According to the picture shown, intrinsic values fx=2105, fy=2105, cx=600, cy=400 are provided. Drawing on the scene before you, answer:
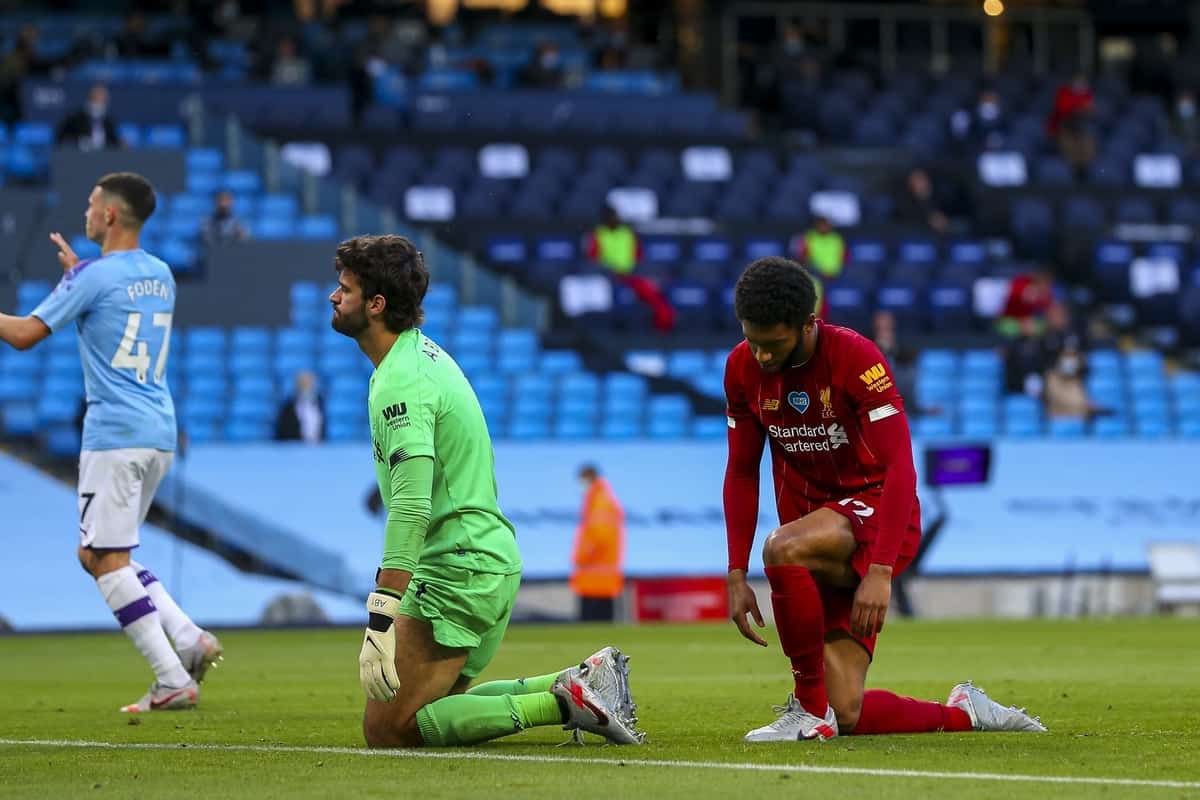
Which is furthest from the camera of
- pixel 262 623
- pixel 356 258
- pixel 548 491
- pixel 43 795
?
pixel 548 491

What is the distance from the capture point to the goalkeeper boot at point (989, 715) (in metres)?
7.81

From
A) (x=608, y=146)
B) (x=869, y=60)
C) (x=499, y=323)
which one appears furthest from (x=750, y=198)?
(x=869, y=60)

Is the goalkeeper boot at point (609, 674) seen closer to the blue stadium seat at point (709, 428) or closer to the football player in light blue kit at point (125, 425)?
the football player in light blue kit at point (125, 425)

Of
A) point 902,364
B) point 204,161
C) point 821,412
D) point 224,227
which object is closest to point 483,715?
point 821,412

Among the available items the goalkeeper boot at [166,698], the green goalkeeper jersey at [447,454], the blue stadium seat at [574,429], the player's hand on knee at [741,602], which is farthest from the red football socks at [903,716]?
the blue stadium seat at [574,429]

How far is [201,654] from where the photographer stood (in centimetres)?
941

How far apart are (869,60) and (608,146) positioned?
7627 millimetres

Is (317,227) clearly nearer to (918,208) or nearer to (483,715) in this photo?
(918,208)

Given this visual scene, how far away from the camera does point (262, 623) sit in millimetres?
19906

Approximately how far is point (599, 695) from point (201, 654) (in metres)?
2.86

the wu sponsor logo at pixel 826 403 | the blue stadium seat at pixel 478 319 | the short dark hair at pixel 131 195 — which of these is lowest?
the wu sponsor logo at pixel 826 403

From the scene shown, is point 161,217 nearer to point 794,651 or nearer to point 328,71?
point 328,71

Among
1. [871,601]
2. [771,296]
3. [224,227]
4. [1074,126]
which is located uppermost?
[1074,126]

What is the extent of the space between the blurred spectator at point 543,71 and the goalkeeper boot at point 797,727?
78.6ft
